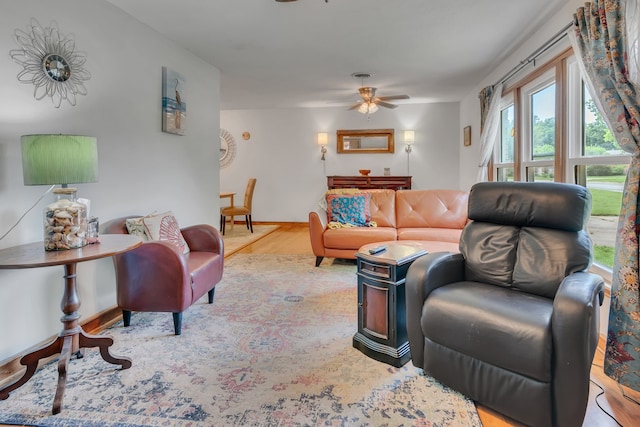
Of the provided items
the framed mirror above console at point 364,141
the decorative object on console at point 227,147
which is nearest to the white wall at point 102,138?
the decorative object on console at point 227,147

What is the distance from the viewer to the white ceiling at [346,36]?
109 inches

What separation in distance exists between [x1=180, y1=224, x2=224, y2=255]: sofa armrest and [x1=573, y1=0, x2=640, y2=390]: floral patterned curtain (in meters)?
2.65

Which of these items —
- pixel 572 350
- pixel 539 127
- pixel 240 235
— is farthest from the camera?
pixel 240 235

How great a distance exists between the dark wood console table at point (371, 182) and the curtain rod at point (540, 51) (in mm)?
2826

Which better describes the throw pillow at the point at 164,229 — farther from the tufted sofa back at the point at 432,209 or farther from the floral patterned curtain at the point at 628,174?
the floral patterned curtain at the point at 628,174

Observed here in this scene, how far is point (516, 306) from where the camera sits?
1583mm

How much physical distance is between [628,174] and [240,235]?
5.30 metres

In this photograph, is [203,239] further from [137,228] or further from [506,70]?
[506,70]

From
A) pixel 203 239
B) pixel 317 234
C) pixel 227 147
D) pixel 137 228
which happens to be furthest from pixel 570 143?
pixel 227 147

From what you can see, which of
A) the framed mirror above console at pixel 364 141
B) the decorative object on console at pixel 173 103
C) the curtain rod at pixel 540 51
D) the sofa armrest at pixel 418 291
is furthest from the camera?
the framed mirror above console at pixel 364 141

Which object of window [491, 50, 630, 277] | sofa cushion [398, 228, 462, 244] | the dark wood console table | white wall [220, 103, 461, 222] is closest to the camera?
window [491, 50, 630, 277]

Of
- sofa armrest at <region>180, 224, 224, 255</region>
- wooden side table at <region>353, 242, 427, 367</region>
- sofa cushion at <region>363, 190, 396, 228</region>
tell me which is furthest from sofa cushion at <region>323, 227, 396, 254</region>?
wooden side table at <region>353, 242, 427, 367</region>

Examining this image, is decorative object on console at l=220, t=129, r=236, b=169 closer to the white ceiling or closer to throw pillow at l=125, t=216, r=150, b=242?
the white ceiling

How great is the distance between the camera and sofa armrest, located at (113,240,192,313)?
2336mm
